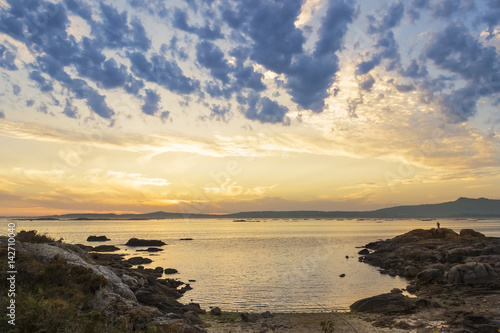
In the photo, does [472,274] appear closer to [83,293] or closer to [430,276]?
[430,276]

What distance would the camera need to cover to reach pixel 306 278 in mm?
44031

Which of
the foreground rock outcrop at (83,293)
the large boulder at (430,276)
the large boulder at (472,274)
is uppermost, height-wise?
the foreground rock outcrop at (83,293)

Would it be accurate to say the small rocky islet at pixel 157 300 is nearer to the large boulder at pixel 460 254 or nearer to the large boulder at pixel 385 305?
the large boulder at pixel 385 305

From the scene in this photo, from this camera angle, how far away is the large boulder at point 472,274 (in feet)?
113

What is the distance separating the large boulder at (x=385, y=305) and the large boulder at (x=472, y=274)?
1099 centimetres

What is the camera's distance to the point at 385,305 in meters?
27.2

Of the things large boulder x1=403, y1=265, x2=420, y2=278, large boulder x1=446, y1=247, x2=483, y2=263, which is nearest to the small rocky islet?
large boulder x1=403, y1=265, x2=420, y2=278

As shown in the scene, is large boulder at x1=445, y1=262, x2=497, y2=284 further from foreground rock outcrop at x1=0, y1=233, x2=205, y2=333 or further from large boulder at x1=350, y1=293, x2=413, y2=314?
foreground rock outcrop at x1=0, y1=233, x2=205, y2=333

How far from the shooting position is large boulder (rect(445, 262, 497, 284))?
3431cm

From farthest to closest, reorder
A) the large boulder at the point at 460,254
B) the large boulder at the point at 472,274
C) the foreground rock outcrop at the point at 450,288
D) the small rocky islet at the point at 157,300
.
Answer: the large boulder at the point at 460,254
the large boulder at the point at 472,274
the foreground rock outcrop at the point at 450,288
the small rocky islet at the point at 157,300

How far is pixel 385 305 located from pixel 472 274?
14.3 metres

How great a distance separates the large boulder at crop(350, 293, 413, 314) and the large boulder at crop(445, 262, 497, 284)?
10994 millimetres

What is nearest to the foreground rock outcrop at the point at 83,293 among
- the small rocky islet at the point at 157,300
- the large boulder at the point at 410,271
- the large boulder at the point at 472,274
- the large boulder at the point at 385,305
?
the small rocky islet at the point at 157,300

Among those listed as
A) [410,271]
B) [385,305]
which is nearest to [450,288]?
[385,305]
